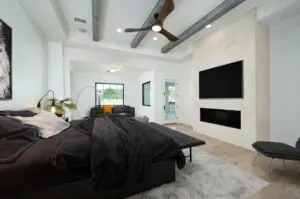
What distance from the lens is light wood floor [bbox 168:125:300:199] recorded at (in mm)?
1769

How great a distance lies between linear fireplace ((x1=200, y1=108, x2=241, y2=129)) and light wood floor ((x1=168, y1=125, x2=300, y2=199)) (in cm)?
57

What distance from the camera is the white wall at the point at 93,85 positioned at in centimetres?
685

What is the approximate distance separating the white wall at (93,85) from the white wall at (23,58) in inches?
123

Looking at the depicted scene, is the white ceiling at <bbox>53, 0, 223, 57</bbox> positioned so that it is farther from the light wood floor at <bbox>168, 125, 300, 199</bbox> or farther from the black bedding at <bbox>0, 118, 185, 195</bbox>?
the light wood floor at <bbox>168, 125, 300, 199</bbox>

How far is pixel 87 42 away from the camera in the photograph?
4.51m

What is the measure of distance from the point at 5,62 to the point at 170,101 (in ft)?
17.9

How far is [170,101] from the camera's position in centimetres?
659

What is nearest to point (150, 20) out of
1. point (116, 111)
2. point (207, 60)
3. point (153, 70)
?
point (207, 60)

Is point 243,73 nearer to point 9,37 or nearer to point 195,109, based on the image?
point 195,109

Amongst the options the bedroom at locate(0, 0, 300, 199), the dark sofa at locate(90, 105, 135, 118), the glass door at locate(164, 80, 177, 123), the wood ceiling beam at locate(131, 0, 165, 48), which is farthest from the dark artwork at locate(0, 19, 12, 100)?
the glass door at locate(164, 80, 177, 123)

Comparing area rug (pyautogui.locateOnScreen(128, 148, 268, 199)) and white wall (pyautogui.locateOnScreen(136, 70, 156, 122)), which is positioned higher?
white wall (pyautogui.locateOnScreen(136, 70, 156, 122))

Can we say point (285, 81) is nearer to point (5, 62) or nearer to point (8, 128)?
point (8, 128)

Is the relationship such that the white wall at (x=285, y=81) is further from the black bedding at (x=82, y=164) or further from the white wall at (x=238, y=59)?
the black bedding at (x=82, y=164)

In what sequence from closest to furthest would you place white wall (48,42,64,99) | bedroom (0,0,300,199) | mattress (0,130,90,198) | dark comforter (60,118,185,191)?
1. mattress (0,130,90,198)
2. dark comforter (60,118,185,191)
3. bedroom (0,0,300,199)
4. white wall (48,42,64,99)
